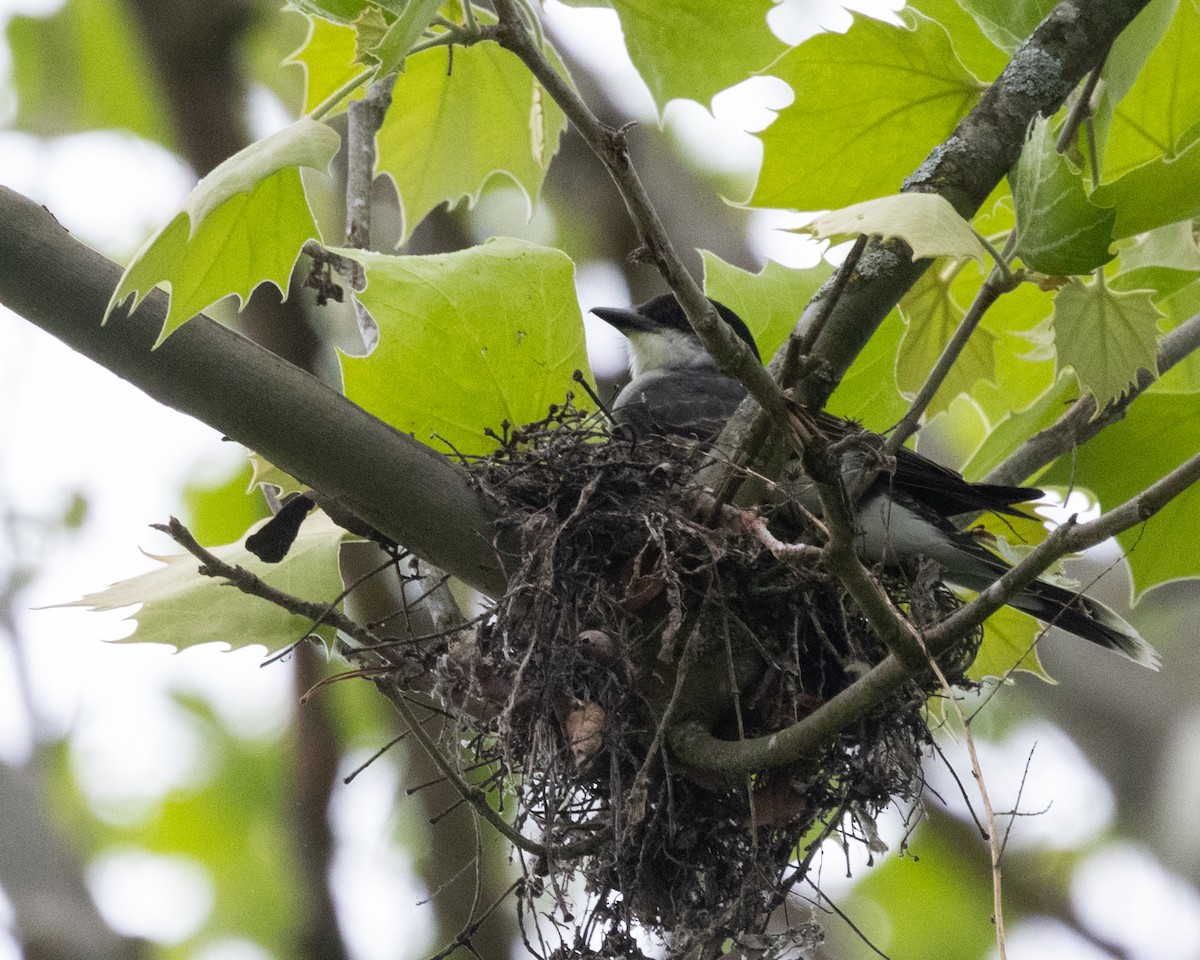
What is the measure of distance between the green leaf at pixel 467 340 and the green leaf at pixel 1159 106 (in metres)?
1.03

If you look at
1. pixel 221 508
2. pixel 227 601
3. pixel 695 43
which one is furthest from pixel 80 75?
pixel 227 601

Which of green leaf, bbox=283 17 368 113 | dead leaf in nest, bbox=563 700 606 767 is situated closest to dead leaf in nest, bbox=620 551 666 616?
dead leaf in nest, bbox=563 700 606 767

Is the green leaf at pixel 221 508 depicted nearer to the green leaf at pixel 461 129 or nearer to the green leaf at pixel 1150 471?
the green leaf at pixel 461 129

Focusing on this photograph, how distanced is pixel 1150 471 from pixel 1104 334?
69cm

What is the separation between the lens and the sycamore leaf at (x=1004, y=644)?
8.29ft

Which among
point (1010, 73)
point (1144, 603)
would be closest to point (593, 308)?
point (1010, 73)

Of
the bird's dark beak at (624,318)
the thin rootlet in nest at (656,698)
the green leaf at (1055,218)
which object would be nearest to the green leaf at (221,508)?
the bird's dark beak at (624,318)

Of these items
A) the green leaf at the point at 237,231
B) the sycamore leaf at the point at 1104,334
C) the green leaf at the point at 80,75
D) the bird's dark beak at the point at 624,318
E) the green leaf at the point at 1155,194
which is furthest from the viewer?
the green leaf at the point at 80,75

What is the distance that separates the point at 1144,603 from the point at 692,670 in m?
4.30

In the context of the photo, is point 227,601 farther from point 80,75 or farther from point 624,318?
point 80,75

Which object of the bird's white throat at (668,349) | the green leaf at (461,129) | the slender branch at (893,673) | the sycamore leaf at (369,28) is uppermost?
the green leaf at (461,129)

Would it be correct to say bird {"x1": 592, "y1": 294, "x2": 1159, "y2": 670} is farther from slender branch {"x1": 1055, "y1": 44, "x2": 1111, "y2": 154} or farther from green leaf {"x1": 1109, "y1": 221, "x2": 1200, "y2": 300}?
slender branch {"x1": 1055, "y1": 44, "x2": 1111, "y2": 154}

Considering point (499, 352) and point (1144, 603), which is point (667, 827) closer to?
point (499, 352)

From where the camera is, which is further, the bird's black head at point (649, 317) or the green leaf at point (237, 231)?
the bird's black head at point (649, 317)
